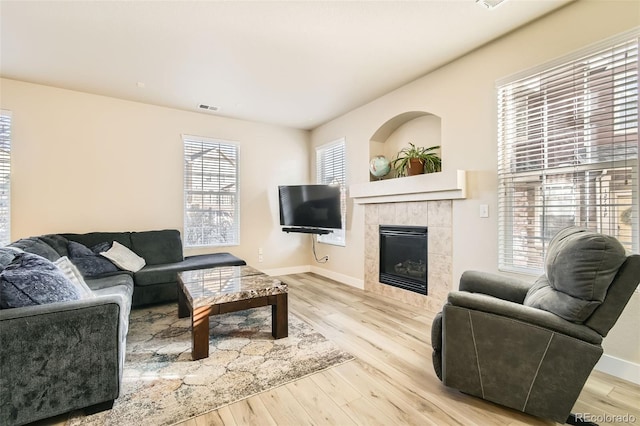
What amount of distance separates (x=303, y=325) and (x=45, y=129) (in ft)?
12.7

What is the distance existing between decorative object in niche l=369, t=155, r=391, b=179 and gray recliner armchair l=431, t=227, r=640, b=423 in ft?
7.71

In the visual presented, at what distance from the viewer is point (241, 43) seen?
2.62m

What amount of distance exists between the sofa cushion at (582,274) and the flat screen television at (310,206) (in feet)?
9.55

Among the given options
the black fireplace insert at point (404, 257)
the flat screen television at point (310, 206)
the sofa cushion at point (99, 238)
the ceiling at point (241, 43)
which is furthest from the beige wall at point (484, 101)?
the sofa cushion at point (99, 238)

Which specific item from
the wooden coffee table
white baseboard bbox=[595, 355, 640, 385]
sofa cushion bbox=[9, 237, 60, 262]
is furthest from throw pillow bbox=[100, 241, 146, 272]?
white baseboard bbox=[595, 355, 640, 385]

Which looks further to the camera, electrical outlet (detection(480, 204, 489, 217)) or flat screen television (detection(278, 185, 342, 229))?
flat screen television (detection(278, 185, 342, 229))

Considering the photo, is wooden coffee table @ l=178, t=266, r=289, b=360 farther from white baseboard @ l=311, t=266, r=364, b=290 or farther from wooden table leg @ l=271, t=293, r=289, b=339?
white baseboard @ l=311, t=266, r=364, b=290

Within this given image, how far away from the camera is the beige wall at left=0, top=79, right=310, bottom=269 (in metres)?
3.40

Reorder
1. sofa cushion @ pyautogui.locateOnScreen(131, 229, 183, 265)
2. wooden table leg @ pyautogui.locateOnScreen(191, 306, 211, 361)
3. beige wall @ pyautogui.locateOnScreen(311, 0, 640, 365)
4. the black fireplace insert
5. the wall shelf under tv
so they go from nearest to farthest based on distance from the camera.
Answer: beige wall @ pyautogui.locateOnScreen(311, 0, 640, 365) → wooden table leg @ pyautogui.locateOnScreen(191, 306, 211, 361) → the black fireplace insert → sofa cushion @ pyautogui.locateOnScreen(131, 229, 183, 265) → the wall shelf under tv

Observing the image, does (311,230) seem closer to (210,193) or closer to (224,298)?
(210,193)

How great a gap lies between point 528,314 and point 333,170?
12.1 ft

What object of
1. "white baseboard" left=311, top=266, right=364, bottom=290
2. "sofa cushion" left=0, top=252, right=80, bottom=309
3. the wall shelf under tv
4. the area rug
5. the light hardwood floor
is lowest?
the light hardwood floor

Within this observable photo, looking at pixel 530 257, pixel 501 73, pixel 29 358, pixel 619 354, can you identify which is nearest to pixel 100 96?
pixel 29 358

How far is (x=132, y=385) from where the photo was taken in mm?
1838
